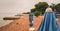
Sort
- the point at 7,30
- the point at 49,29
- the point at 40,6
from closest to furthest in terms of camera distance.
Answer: the point at 49,29, the point at 7,30, the point at 40,6

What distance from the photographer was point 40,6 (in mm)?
3594

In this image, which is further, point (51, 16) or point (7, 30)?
point (7, 30)

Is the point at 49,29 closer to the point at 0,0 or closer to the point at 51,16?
the point at 51,16

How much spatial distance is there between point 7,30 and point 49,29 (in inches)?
27.8

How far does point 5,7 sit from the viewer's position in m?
7.04

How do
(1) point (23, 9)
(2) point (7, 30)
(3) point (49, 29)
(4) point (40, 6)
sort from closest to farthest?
(3) point (49, 29), (2) point (7, 30), (4) point (40, 6), (1) point (23, 9)

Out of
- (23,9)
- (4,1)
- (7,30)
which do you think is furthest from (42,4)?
(4,1)

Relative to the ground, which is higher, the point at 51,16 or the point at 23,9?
the point at 51,16

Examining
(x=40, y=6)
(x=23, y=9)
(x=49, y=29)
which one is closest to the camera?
(x=49, y=29)

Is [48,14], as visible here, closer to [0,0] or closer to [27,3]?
[27,3]

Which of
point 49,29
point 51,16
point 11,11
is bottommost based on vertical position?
point 11,11

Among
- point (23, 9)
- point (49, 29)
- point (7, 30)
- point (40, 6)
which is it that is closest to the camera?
point (49, 29)

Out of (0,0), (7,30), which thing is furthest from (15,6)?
(7,30)

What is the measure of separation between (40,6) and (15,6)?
3345mm
